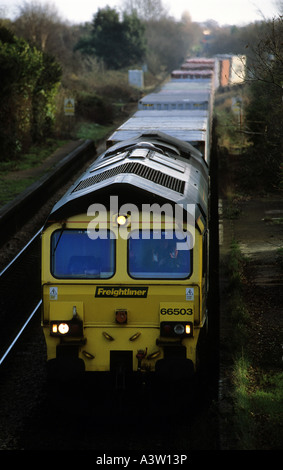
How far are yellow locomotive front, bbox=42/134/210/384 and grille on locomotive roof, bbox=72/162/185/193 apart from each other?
2.46 feet

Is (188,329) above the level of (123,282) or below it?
below

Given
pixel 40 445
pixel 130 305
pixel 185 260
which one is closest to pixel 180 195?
pixel 185 260

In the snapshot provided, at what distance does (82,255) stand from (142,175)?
4.37ft

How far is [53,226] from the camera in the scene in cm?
842

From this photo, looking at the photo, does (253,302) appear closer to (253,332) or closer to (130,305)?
(253,332)

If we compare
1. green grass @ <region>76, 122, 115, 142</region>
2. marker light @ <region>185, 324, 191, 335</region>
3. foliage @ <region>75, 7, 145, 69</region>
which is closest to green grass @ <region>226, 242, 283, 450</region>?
marker light @ <region>185, 324, 191, 335</region>

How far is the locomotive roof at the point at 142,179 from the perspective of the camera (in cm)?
841

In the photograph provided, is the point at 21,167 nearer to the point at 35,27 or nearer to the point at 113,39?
the point at 35,27

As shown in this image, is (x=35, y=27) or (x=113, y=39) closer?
(x=35, y=27)

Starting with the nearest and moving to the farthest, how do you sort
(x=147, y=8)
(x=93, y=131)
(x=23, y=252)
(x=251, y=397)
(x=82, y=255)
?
(x=251, y=397), (x=82, y=255), (x=23, y=252), (x=93, y=131), (x=147, y=8)

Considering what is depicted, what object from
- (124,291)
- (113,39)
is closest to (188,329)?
(124,291)

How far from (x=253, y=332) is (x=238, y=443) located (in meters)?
3.60

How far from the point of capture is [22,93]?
95.5ft

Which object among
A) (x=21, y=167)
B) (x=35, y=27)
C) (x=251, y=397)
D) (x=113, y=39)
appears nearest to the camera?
(x=251, y=397)
